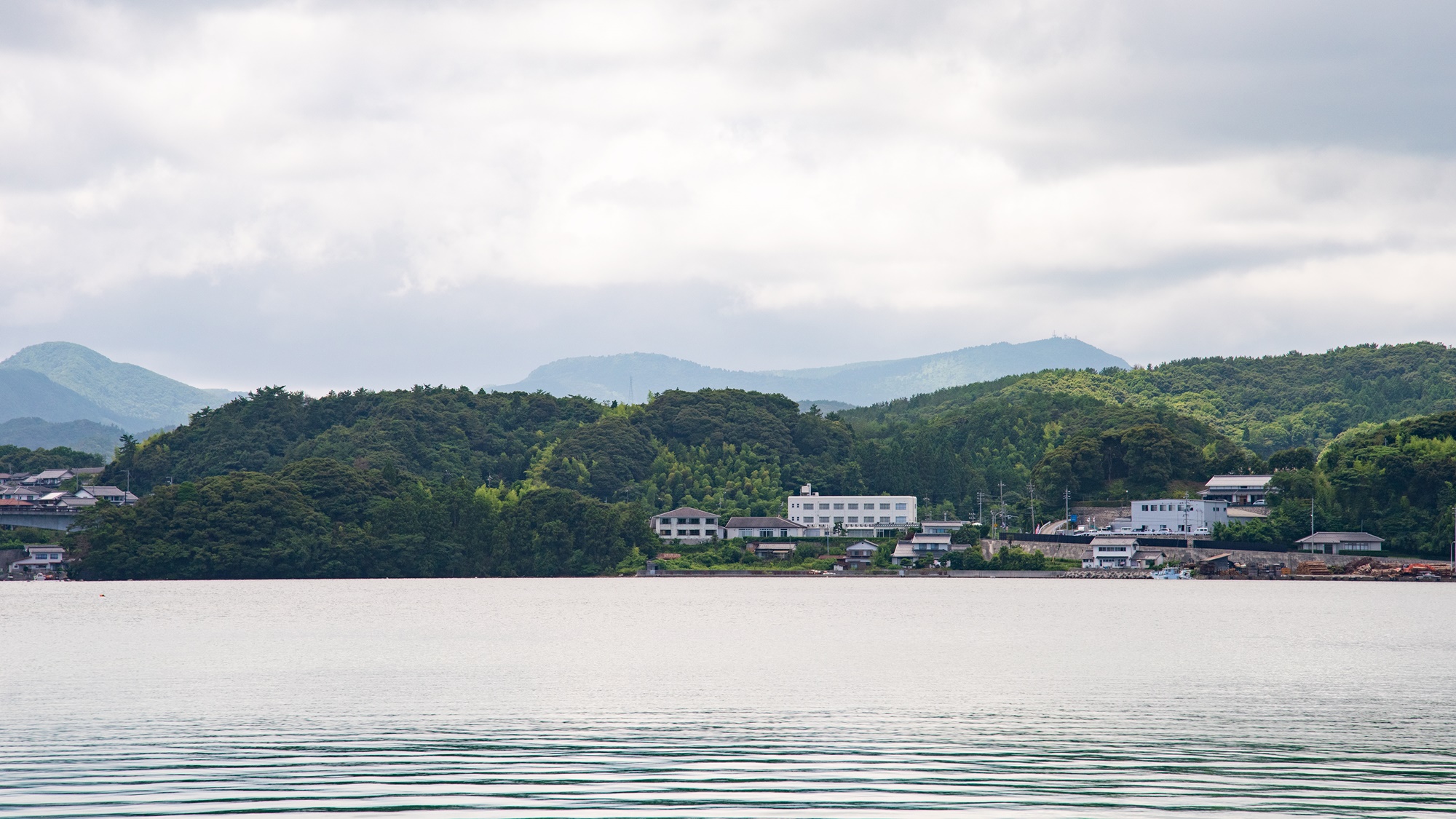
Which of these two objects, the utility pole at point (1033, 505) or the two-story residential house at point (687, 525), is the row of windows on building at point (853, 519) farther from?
the utility pole at point (1033, 505)

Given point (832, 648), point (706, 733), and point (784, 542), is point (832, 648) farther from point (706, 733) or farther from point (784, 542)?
point (784, 542)

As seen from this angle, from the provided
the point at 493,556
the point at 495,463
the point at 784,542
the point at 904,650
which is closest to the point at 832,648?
the point at 904,650

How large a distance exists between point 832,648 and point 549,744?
21137 mm

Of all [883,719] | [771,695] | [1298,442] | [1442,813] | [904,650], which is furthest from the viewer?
[1298,442]

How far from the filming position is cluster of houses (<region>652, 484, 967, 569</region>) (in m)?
113

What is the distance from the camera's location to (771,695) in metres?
33.4

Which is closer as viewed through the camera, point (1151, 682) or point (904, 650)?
point (1151, 682)

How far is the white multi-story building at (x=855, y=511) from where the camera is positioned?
435ft

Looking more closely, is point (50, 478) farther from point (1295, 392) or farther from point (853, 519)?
point (1295, 392)

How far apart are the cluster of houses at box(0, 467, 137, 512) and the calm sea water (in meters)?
75.3

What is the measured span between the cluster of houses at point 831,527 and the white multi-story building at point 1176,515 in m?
14.9

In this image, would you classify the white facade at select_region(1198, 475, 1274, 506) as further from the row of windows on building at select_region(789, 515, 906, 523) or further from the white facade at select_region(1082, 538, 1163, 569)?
the row of windows on building at select_region(789, 515, 906, 523)

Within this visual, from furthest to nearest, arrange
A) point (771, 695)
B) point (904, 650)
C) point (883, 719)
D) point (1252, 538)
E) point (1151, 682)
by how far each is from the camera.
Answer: point (1252, 538), point (904, 650), point (1151, 682), point (771, 695), point (883, 719)

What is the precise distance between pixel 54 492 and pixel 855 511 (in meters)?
78.8
